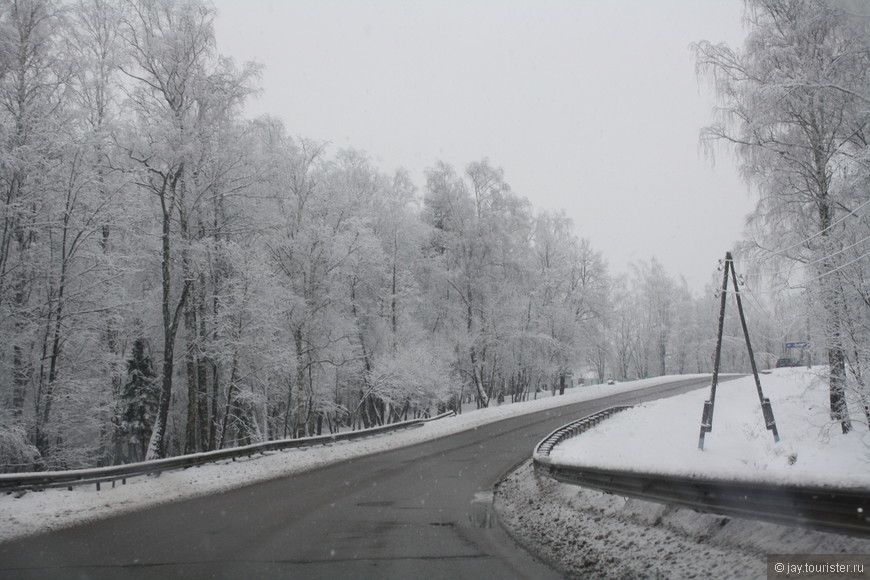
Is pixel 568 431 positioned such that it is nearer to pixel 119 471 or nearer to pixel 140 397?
pixel 119 471

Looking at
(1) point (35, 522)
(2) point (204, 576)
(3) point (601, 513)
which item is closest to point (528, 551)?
(3) point (601, 513)

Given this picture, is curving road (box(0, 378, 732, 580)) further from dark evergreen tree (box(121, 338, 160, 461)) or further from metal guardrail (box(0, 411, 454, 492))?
dark evergreen tree (box(121, 338, 160, 461))

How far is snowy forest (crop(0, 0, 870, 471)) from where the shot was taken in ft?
47.9

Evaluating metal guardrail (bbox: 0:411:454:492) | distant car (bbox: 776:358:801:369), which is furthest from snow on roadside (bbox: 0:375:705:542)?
distant car (bbox: 776:358:801:369)

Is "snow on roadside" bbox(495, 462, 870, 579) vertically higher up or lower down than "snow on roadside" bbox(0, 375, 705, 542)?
higher up

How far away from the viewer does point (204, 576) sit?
6.40 metres

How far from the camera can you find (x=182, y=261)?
1916 centimetres

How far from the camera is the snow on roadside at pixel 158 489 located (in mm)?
10225

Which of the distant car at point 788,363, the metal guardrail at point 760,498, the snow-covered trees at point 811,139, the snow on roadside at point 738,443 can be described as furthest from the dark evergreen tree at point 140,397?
the distant car at point 788,363

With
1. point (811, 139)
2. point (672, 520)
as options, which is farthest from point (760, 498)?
point (811, 139)

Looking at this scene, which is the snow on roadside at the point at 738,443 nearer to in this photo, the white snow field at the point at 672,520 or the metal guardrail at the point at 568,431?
the white snow field at the point at 672,520

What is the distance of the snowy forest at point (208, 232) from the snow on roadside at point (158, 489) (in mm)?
3617

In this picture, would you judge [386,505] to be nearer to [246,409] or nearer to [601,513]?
[601,513]

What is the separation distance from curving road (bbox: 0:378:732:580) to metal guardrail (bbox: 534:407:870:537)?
5.63ft
